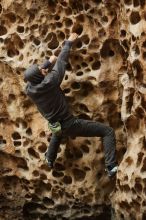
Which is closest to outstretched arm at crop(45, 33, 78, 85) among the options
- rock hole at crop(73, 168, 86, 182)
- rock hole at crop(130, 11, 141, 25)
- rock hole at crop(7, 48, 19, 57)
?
rock hole at crop(130, 11, 141, 25)

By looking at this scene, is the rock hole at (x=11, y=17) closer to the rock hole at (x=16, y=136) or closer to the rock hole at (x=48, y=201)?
the rock hole at (x=16, y=136)

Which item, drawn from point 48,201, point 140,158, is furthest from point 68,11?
point 48,201

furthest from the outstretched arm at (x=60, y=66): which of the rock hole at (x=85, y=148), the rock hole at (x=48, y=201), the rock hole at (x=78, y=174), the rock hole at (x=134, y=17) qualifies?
the rock hole at (x=48, y=201)

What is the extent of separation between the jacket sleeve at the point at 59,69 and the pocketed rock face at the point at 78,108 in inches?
11.6

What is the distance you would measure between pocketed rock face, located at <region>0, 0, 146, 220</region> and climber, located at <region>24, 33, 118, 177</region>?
0.20 metres

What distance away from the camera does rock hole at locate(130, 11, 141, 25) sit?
6.38 m

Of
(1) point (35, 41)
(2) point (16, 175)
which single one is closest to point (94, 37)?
(1) point (35, 41)

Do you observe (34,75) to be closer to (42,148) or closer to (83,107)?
(83,107)

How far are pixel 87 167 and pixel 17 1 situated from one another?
1981 millimetres

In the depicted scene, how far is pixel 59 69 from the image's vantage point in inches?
259

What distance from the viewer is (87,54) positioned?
22.7ft

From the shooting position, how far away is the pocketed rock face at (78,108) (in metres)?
6.64

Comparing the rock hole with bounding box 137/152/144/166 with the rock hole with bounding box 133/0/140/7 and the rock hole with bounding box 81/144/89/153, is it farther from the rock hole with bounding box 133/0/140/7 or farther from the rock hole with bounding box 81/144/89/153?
the rock hole with bounding box 133/0/140/7

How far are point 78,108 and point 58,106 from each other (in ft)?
1.61
